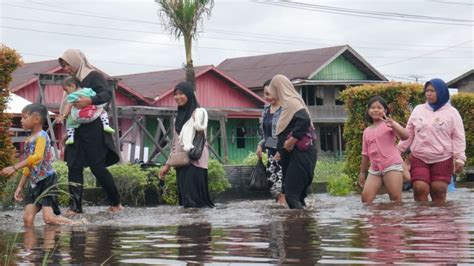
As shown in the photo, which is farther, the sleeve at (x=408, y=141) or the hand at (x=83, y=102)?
the sleeve at (x=408, y=141)

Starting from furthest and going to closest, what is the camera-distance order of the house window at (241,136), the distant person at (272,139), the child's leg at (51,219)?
the house window at (241,136) → the distant person at (272,139) → the child's leg at (51,219)

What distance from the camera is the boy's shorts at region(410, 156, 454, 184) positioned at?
10.9 metres

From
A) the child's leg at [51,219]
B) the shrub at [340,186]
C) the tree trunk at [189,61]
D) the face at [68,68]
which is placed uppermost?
the tree trunk at [189,61]

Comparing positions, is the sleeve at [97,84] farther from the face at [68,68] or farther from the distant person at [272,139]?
the distant person at [272,139]

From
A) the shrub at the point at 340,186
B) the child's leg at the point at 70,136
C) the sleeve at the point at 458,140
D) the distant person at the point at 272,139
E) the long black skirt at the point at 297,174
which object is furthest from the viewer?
the shrub at the point at 340,186

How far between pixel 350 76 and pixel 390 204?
45.5m

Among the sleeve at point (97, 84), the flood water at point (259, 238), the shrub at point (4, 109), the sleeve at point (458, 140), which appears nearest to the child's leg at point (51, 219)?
the flood water at point (259, 238)

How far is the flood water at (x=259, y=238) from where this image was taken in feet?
18.1

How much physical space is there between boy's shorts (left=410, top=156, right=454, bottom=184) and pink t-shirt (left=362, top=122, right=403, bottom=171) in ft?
0.80

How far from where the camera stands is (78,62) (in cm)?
1091

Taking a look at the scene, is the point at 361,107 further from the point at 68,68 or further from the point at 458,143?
the point at 68,68

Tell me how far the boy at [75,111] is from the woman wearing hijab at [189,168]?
1.09 meters

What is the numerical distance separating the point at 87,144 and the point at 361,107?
8.42 meters

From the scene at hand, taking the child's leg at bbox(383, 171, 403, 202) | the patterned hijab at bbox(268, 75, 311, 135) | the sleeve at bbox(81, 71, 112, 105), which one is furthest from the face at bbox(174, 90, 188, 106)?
the child's leg at bbox(383, 171, 403, 202)
